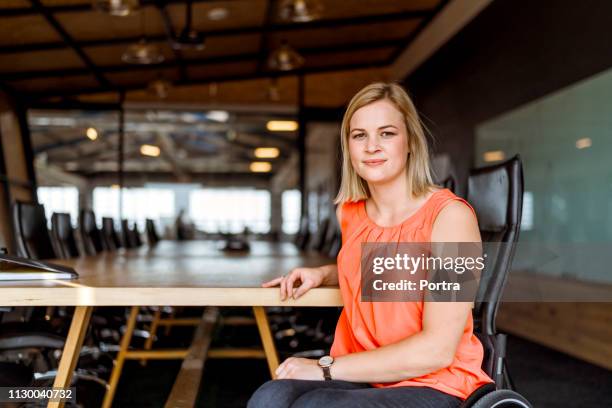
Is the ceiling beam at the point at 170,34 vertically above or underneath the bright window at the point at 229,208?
above

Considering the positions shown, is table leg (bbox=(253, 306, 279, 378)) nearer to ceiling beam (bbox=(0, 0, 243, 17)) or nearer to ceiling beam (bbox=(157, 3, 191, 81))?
ceiling beam (bbox=(157, 3, 191, 81))

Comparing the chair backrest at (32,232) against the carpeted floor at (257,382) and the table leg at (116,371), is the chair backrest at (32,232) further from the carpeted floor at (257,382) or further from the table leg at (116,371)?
the carpeted floor at (257,382)

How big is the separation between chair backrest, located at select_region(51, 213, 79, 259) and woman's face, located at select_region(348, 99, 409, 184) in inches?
108

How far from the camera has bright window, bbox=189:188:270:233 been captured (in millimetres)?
11672

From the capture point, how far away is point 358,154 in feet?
5.42

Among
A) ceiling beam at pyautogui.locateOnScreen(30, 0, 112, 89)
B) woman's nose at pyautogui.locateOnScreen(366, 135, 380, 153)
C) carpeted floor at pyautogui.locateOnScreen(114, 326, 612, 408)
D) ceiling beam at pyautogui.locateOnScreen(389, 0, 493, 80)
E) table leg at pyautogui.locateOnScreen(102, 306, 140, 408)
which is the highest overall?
ceiling beam at pyautogui.locateOnScreen(389, 0, 493, 80)

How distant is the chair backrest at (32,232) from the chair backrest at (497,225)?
2.33m

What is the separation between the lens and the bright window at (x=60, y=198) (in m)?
10.7

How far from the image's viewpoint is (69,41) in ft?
27.2

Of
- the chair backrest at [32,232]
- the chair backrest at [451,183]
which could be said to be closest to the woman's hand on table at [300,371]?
the chair backrest at [451,183]

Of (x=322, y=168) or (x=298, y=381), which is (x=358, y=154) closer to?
(x=298, y=381)

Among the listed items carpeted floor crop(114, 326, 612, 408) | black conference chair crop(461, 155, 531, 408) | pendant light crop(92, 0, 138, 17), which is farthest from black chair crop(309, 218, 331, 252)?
black conference chair crop(461, 155, 531, 408)

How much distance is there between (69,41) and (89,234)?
4.41 m

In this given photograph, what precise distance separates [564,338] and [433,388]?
4.23m
